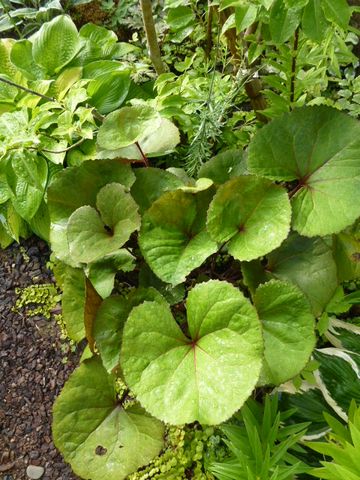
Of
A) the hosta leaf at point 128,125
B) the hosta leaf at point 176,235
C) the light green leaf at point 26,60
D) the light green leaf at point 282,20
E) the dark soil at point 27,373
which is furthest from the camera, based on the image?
the light green leaf at point 26,60

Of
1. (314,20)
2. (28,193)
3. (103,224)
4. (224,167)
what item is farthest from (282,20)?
(28,193)

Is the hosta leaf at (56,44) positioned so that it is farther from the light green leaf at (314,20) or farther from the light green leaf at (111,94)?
the light green leaf at (314,20)

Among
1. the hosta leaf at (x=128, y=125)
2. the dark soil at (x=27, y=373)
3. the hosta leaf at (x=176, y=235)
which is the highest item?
the hosta leaf at (x=128, y=125)

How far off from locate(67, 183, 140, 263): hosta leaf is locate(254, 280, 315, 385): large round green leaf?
40 cm

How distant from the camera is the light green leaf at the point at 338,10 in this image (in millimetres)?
1083

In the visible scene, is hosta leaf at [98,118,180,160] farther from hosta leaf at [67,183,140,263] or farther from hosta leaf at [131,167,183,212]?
hosta leaf at [67,183,140,263]

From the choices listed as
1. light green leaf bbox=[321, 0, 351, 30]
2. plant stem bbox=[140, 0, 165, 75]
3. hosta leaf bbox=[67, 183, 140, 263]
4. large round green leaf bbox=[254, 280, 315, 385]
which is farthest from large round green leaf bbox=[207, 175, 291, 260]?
plant stem bbox=[140, 0, 165, 75]

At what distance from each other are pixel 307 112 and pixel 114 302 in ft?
2.44

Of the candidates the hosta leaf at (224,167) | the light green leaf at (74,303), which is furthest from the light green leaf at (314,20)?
the light green leaf at (74,303)

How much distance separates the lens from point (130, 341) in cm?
132

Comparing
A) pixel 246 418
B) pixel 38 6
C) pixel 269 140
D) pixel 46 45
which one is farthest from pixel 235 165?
pixel 38 6

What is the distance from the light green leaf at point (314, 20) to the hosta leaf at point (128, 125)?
0.55 m

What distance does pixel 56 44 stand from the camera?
2098 mm

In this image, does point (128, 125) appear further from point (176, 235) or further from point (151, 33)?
point (151, 33)
